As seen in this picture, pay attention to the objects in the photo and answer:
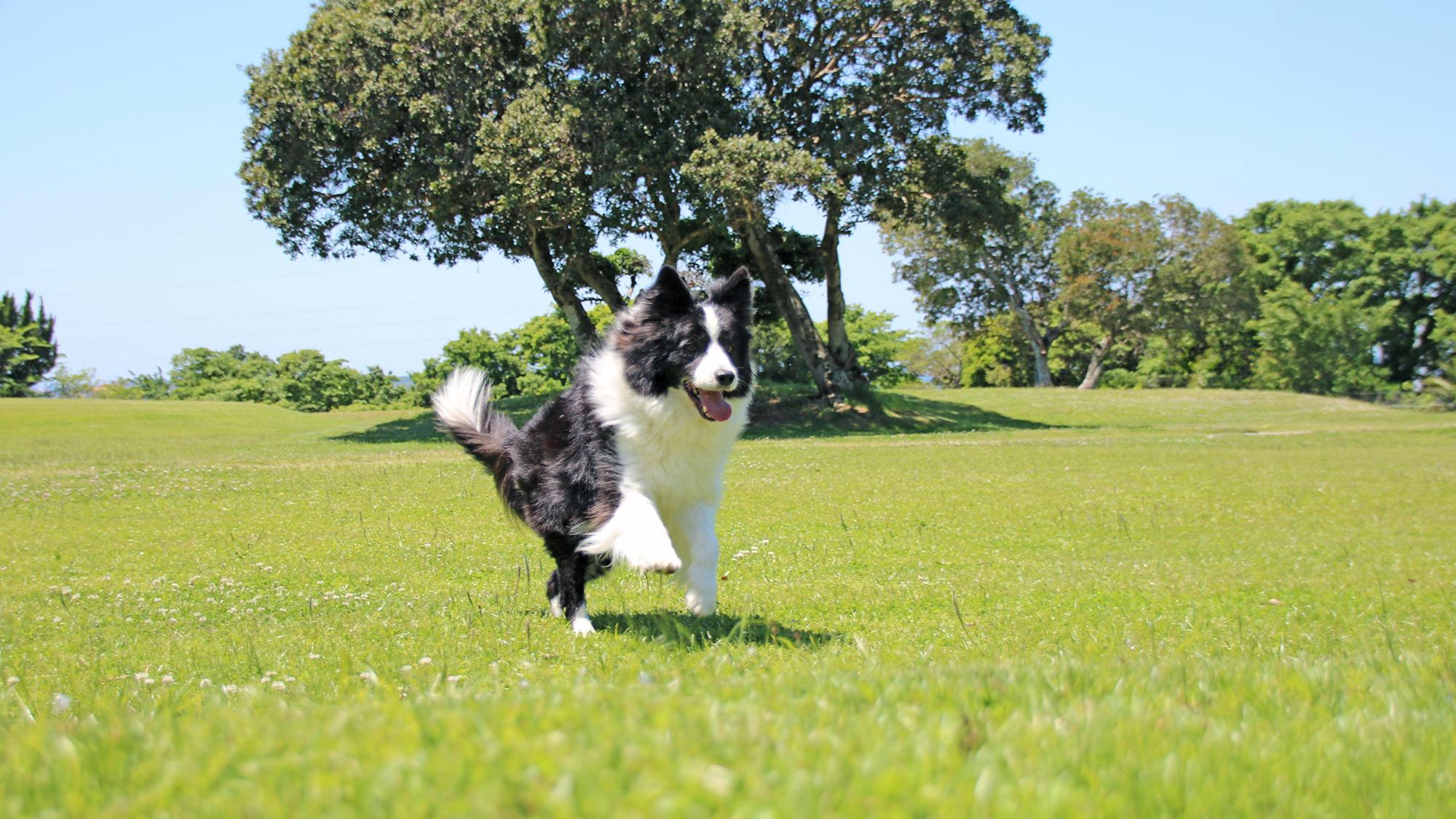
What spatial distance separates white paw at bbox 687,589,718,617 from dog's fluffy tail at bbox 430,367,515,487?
7.75 feet

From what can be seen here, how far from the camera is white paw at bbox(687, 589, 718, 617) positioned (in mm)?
7914

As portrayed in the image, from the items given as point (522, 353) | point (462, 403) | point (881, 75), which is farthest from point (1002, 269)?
point (462, 403)

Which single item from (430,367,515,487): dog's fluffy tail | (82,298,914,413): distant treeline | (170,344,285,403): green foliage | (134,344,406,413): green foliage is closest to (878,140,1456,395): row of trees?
(82,298,914,413): distant treeline

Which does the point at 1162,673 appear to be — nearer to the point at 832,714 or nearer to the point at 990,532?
the point at 832,714

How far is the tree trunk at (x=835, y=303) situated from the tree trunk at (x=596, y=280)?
7.55 meters

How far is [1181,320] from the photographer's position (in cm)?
7081

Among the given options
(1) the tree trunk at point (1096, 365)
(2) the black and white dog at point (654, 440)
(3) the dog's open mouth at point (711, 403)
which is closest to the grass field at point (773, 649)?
(2) the black and white dog at point (654, 440)

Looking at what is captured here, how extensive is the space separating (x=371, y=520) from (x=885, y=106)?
82.2ft

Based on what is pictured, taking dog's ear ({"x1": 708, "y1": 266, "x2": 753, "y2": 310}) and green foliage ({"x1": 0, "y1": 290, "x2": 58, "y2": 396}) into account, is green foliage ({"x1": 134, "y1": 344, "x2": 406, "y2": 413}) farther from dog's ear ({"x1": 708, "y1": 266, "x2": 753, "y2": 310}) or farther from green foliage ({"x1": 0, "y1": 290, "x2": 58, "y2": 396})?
dog's ear ({"x1": 708, "y1": 266, "x2": 753, "y2": 310})

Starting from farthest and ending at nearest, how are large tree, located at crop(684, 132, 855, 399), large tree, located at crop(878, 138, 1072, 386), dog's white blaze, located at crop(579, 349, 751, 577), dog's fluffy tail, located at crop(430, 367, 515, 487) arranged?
1. large tree, located at crop(878, 138, 1072, 386)
2. large tree, located at crop(684, 132, 855, 399)
3. dog's fluffy tail, located at crop(430, 367, 515, 487)
4. dog's white blaze, located at crop(579, 349, 751, 577)

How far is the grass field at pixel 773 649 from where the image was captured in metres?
2.92

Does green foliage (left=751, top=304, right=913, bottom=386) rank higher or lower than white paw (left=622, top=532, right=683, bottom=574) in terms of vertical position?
higher

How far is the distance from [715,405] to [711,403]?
0.03 m

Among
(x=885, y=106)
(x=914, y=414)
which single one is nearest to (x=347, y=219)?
(x=885, y=106)
